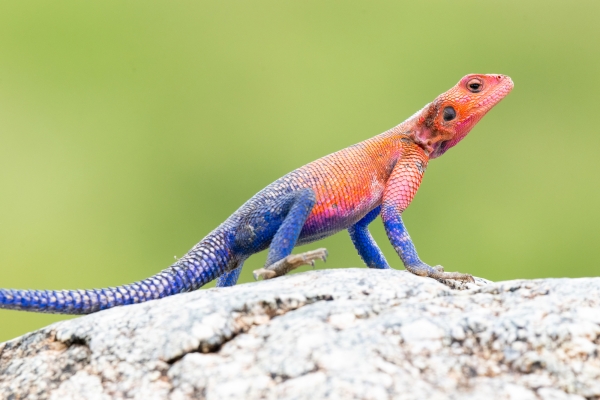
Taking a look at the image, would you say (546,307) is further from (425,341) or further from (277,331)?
(277,331)

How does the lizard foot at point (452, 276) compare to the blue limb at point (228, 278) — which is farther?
the blue limb at point (228, 278)

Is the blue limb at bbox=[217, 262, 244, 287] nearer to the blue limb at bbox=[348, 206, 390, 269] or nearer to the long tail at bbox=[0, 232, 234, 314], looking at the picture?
the long tail at bbox=[0, 232, 234, 314]

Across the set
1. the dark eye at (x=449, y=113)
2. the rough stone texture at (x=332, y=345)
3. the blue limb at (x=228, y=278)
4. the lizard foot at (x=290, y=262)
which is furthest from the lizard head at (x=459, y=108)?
the rough stone texture at (x=332, y=345)

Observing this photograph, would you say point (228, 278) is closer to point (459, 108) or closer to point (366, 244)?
point (366, 244)

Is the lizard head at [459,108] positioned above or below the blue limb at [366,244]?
above

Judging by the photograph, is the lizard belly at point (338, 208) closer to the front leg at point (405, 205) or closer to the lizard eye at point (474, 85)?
the front leg at point (405, 205)

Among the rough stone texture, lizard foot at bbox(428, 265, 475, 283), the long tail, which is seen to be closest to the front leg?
lizard foot at bbox(428, 265, 475, 283)

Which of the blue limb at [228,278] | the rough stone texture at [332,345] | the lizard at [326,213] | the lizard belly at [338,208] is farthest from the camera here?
the blue limb at [228,278]
